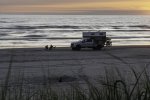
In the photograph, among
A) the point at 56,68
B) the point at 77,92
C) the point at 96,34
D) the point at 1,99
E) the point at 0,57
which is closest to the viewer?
the point at 1,99

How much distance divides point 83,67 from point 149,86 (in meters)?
22.6

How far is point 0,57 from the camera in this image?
35219mm

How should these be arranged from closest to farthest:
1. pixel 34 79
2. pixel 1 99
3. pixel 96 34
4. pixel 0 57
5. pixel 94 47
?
pixel 1 99
pixel 34 79
pixel 0 57
pixel 94 47
pixel 96 34

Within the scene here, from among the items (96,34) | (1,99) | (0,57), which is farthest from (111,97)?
(96,34)

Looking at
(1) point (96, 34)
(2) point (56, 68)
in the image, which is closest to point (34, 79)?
(2) point (56, 68)

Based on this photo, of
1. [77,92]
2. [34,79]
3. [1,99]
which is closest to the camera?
[1,99]

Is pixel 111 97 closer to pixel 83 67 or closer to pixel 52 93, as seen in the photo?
pixel 52 93

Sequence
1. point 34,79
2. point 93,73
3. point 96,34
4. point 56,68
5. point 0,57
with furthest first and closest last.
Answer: point 96,34 < point 0,57 < point 56,68 < point 93,73 < point 34,79

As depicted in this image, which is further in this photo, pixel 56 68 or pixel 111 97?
pixel 56 68

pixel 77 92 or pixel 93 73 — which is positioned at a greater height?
pixel 77 92

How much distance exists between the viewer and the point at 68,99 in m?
4.45

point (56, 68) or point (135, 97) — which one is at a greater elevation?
point (135, 97)

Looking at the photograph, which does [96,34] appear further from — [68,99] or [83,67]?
[68,99]

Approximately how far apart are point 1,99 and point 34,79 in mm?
16724
